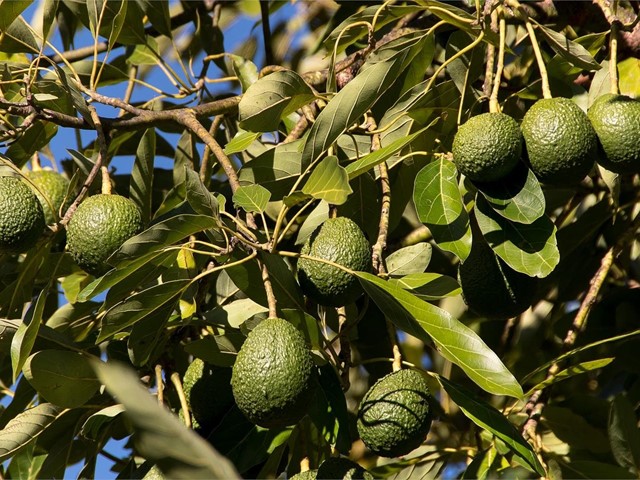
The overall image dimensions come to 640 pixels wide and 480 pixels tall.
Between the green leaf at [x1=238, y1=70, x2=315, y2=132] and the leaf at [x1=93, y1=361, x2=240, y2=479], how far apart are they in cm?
114

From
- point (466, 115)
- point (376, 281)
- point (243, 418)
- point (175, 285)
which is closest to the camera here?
point (376, 281)

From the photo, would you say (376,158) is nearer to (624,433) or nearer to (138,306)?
(138,306)

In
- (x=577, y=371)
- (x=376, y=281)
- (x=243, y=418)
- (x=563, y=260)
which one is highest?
(x=376, y=281)

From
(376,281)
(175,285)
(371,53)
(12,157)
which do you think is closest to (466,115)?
(371,53)

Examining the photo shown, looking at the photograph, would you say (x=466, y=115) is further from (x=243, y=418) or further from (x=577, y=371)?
(x=243, y=418)

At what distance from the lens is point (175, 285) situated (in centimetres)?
183

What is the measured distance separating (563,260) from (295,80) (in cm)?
114

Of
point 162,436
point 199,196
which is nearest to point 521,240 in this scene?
point 199,196

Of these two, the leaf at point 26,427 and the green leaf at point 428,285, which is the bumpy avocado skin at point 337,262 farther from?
the leaf at point 26,427

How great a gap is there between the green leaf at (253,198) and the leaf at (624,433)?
1.08 meters

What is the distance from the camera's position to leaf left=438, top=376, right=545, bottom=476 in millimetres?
1744

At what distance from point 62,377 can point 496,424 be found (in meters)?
0.89

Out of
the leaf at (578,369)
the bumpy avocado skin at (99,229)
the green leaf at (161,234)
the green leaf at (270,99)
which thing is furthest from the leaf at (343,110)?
the leaf at (578,369)

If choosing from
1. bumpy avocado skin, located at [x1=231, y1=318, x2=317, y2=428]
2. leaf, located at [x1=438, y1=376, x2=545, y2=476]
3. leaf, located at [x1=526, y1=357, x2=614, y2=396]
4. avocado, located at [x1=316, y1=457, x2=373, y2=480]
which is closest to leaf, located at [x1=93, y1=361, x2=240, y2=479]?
bumpy avocado skin, located at [x1=231, y1=318, x2=317, y2=428]
